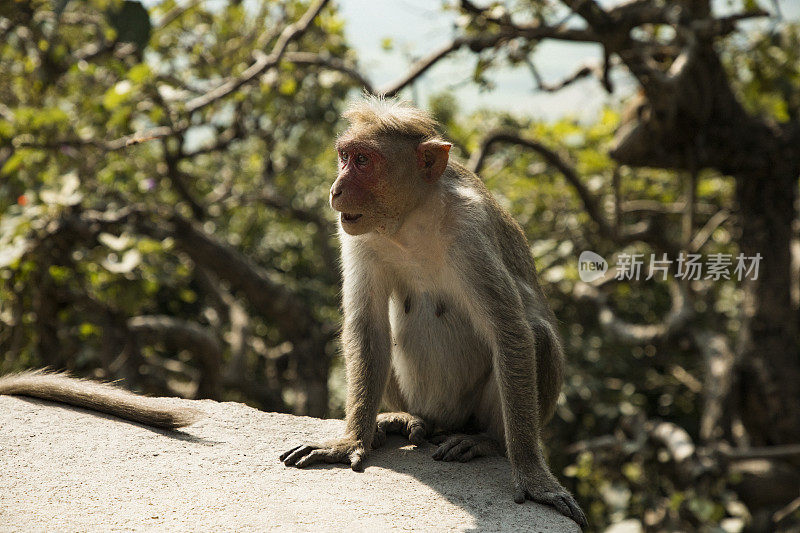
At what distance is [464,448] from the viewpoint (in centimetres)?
384

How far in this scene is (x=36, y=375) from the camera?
423 centimetres

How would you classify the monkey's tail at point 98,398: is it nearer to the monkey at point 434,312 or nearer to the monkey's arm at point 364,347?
the monkey at point 434,312

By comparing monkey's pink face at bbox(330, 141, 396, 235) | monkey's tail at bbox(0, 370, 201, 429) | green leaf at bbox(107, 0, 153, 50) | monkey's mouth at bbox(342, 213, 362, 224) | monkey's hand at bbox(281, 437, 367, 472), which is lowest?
monkey's hand at bbox(281, 437, 367, 472)

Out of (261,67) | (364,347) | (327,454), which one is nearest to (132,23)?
(364,347)

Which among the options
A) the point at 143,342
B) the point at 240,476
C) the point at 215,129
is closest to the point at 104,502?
the point at 240,476

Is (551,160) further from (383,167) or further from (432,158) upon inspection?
(383,167)

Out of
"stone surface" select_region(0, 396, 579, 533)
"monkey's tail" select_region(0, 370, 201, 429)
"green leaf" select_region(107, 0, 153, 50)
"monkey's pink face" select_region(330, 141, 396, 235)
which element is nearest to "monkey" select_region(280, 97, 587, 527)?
"monkey's pink face" select_region(330, 141, 396, 235)

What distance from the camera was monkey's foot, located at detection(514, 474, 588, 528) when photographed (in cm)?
335

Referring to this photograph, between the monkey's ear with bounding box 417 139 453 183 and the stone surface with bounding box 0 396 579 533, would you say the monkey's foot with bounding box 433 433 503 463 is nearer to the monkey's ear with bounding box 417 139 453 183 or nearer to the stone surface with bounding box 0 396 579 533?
the stone surface with bounding box 0 396 579 533

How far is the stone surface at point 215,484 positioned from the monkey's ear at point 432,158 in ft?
4.44

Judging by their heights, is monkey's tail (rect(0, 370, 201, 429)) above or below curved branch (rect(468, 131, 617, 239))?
below

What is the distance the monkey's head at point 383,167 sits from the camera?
11.8 feet

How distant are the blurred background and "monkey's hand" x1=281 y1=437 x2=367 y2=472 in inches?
69.9

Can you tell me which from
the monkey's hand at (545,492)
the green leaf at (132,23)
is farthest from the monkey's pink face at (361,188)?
the monkey's hand at (545,492)
